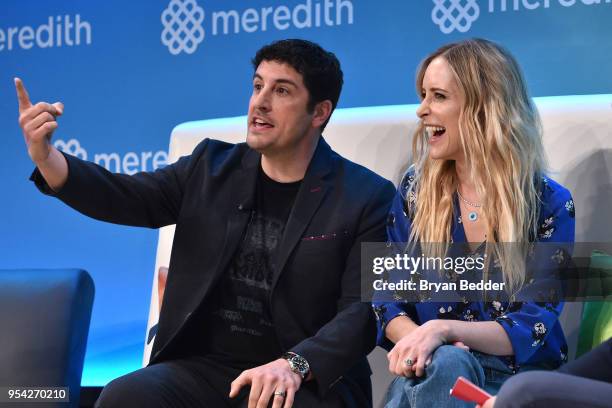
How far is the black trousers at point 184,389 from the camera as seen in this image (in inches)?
93.6

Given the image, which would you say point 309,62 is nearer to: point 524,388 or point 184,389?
point 184,389

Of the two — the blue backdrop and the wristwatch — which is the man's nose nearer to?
the wristwatch

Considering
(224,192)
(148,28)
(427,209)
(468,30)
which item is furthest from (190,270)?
(148,28)

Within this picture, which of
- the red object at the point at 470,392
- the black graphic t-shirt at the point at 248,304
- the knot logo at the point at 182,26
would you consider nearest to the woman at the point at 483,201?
the black graphic t-shirt at the point at 248,304

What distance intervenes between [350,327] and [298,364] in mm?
194

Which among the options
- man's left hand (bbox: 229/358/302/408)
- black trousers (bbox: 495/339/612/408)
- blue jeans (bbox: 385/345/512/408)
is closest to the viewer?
black trousers (bbox: 495/339/612/408)

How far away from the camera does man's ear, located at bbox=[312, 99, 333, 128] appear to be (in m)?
2.94

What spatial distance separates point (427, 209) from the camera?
249 centimetres

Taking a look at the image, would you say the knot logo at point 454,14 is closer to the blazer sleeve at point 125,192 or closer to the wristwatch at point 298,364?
the blazer sleeve at point 125,192

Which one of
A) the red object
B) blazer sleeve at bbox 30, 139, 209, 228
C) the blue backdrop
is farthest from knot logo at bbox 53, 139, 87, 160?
the red object

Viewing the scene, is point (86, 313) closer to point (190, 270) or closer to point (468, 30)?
point (190, 270)

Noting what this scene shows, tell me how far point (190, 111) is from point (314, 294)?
1772 mm

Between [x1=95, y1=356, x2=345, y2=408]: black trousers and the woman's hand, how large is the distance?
13.0 inches

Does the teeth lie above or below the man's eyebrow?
below
